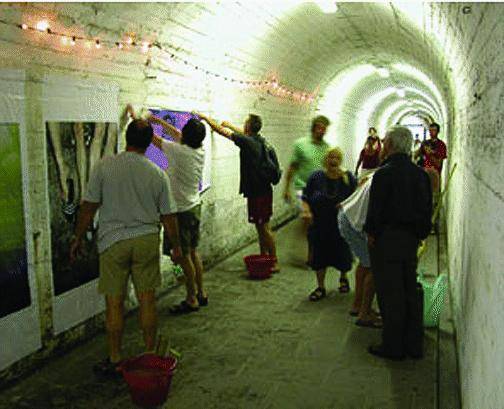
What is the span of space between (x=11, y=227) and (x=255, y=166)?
3548 mm

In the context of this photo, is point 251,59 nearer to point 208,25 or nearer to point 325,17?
point 325,17

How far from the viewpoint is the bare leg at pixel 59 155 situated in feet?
15.5

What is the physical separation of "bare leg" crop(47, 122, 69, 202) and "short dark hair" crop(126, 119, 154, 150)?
0.66 m

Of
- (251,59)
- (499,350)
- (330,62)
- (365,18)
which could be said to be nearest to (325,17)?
(365,18)

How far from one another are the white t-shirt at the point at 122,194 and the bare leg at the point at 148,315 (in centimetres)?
50

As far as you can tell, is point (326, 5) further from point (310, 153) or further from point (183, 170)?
point (183, 170)

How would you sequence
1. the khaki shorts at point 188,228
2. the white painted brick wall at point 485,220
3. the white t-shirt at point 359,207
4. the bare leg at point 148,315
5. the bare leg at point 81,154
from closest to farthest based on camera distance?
1. the white painted brick wall at point 485,220
2. the bare leg at point 148,315
3. the bare leg at point 81,154
4. the white t-shirt at point 359,207
5. the khaki shorts at point 188,228

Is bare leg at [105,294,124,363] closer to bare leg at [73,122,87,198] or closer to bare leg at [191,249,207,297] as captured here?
bare leg at [73,122,87,198]

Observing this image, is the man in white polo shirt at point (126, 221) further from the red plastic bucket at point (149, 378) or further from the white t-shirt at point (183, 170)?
the white t-shirt at point (183, 170)

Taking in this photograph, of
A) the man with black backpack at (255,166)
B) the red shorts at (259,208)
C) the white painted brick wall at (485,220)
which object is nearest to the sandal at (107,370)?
the white painted brick wall at (485,220)

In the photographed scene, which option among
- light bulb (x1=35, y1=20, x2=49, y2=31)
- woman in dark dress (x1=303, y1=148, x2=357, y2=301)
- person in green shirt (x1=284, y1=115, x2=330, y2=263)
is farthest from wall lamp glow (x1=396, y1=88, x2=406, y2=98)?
light bulb (x1=35, y1=20, x2=49, y2=31)

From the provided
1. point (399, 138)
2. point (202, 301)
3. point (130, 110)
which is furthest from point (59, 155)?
point (399, 138)

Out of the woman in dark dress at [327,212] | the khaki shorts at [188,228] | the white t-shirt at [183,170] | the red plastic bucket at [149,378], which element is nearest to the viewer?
the red plastic bucket at [149,378]

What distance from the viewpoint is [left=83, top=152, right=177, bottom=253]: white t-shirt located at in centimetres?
441
